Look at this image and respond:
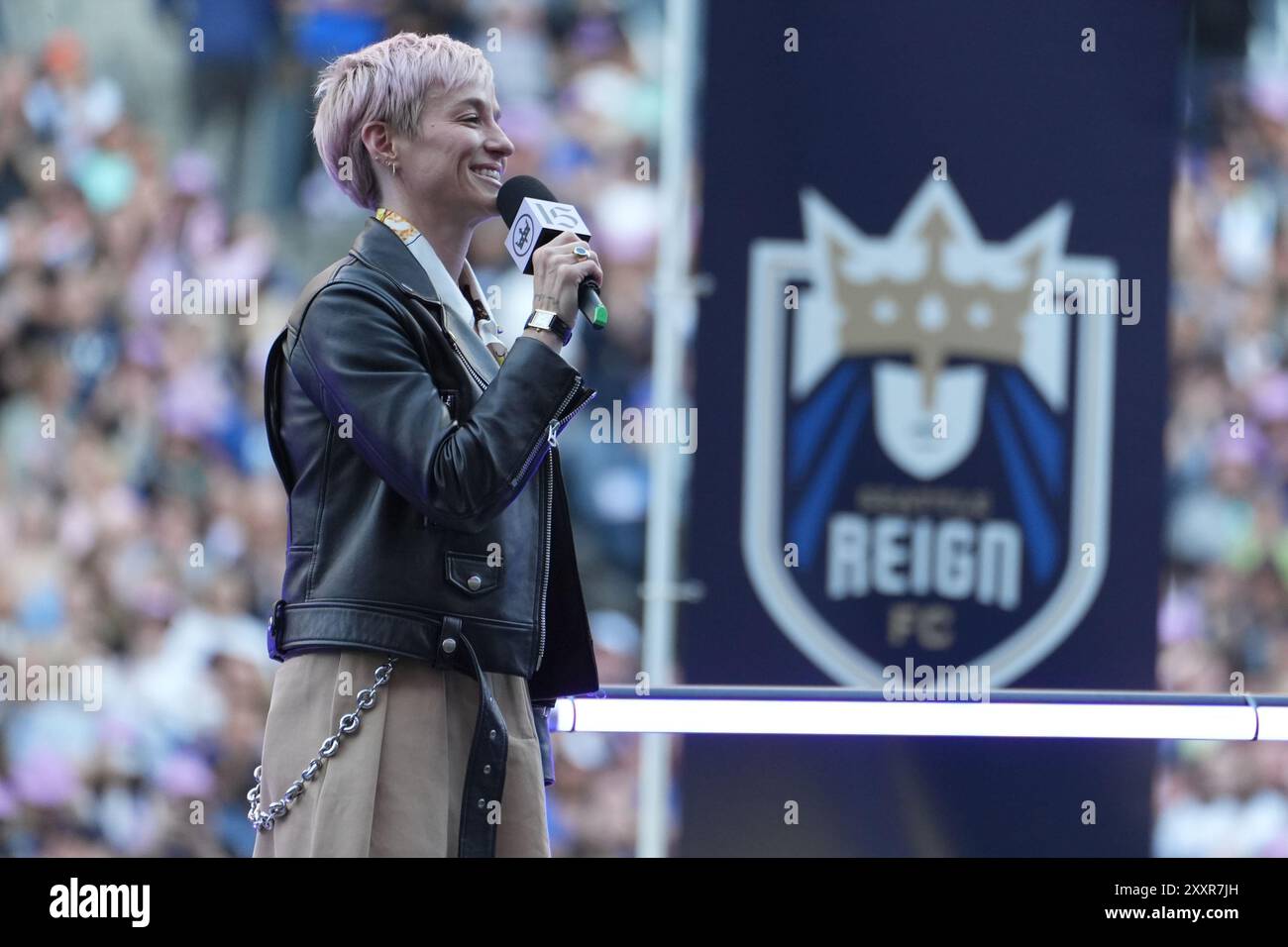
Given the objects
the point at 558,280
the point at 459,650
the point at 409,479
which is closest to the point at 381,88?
the point at 558,280

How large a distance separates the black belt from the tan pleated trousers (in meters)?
0.02

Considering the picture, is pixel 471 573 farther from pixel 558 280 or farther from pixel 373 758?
pixel 558 280

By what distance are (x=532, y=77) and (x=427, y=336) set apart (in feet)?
6.43

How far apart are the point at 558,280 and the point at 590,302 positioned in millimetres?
48

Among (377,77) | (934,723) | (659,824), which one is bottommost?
(659,824)

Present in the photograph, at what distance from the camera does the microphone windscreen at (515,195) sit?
2.23m

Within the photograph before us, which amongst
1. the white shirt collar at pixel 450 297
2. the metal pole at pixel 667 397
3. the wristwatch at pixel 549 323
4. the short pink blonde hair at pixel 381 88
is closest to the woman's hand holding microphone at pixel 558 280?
the wristwatch at pixel 549 323

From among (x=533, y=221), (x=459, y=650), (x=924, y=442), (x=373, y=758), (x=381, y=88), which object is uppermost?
(x=381, y=88)

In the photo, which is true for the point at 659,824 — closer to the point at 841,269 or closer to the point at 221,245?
the point at 841,269

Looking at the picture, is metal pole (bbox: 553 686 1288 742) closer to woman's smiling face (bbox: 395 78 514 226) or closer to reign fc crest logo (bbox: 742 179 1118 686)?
reign fc crest logo (bbox: 742 179 1118 686)

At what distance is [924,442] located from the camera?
398cm

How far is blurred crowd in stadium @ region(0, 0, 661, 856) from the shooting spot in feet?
12.3

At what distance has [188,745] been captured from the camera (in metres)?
3.75
